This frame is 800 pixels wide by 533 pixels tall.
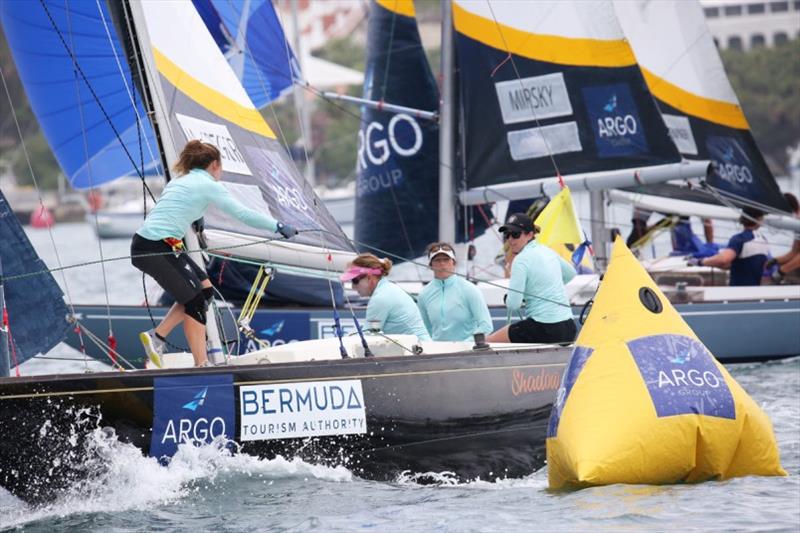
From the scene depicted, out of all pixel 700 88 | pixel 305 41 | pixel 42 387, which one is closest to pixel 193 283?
pixel 42 387

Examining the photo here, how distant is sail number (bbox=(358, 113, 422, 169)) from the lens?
16328mm

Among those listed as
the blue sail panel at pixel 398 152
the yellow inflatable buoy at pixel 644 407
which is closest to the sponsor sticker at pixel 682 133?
the blue sail panel at pixel 398 152

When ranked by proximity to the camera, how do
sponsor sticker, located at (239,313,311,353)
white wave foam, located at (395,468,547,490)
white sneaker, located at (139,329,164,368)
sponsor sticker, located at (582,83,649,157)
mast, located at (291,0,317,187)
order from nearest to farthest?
1. white wave foam, located at (395,468,547,490)
2. white sneaker, located at (139,329,164,368)
3. sponsor sticker, located at (239,313,311,353)
4. mast, located at (291,0,317,187)
5. sponsor sticker, located at (582,83,649,157)

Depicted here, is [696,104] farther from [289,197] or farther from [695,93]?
[289,197]

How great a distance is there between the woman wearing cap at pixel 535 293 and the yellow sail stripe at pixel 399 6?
7.55 metres

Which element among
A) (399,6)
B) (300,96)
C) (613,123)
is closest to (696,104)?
(613,123)

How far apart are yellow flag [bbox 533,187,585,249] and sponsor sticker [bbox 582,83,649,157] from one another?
2633 mm

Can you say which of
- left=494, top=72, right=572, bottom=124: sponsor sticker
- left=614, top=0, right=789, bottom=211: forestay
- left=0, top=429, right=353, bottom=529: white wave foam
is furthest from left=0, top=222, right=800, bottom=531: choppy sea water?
left=614, top=0, right=789, bottom=211: forestay

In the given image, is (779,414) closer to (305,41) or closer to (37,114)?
(37,114)

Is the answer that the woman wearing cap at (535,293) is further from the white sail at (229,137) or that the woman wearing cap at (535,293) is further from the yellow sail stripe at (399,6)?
the yellow sail stripe at (399,6)

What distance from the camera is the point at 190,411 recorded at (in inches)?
298

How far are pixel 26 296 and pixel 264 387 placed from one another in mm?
1751

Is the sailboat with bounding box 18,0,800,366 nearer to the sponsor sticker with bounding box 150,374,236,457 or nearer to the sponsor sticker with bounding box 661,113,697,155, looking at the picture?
the sponsor sticker with bounding box 661,113,697,155

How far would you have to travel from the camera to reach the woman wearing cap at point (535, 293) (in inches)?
365
